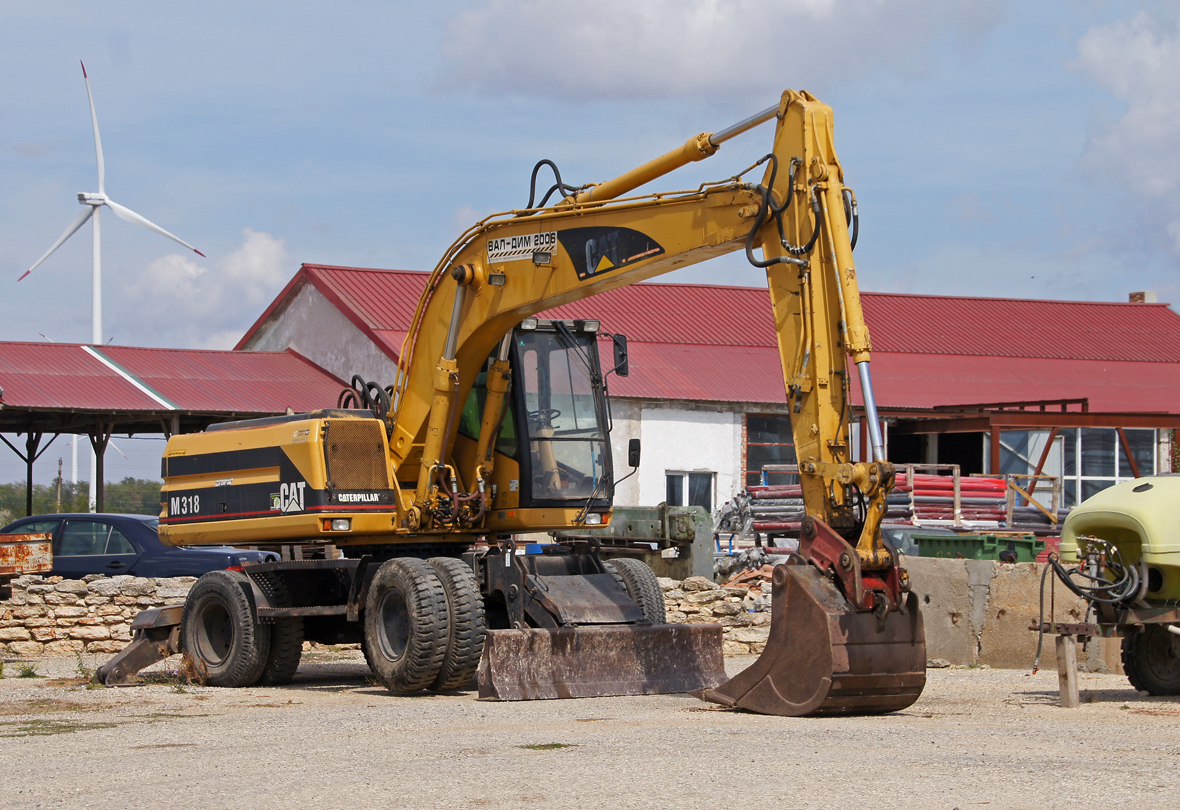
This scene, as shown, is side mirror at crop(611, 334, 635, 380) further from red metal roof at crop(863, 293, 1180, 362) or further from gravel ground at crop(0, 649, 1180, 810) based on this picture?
red metal roof at crop(863, 293, 1180, 362)

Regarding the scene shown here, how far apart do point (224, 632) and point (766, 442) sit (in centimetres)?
2066

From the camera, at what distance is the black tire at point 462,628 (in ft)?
38.5

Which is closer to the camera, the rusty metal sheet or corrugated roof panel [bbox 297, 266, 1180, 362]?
the rusty metal sheet

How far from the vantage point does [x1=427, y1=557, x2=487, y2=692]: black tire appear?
11727mm

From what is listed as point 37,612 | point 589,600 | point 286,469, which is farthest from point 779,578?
point 37,612

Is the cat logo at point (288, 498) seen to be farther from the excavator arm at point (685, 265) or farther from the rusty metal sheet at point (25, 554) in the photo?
the rusty metal sheet at point (25, 554)

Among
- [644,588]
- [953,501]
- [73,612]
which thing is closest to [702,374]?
[953,501]

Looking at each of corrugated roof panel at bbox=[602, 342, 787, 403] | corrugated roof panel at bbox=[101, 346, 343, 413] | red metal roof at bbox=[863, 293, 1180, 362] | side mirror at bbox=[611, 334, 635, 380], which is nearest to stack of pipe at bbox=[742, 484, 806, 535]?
corrugated roof panel at bbox=[602, 342, 787, 403]

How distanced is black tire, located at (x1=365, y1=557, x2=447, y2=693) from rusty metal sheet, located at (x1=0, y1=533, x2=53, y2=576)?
7709 millimetres

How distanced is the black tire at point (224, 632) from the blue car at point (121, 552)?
4.34 m

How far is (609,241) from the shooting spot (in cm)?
1175

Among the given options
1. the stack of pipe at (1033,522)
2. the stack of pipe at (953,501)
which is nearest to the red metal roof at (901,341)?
the stack of pipe at (953,501)

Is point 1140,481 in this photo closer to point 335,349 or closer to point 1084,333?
point 335,349

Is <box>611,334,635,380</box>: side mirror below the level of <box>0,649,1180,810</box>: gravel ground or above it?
above
